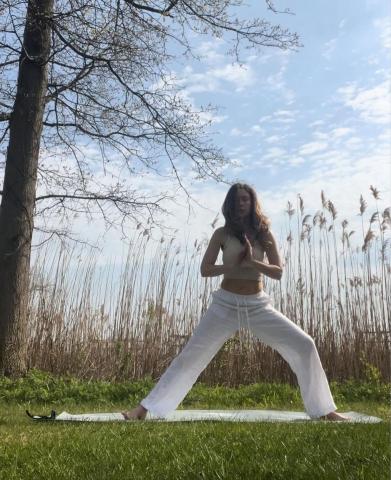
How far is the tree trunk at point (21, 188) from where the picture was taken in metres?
6.50

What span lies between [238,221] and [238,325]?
646mm

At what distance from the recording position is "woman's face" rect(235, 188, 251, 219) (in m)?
4.05

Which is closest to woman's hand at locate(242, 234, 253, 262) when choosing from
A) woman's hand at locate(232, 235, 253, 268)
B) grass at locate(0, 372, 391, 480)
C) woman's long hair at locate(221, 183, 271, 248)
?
woman's hand at locate(232, 235, 253, 268)

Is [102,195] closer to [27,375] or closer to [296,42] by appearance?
[27,375]

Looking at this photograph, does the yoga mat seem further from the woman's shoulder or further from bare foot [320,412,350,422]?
the woman's shoulder

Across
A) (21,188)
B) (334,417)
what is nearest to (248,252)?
(334,417)

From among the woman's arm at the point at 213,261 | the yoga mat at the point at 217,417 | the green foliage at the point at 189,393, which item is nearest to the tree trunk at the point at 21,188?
the green foliage at the point at 189,393

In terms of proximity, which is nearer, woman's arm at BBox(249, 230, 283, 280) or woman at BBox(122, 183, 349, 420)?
woman's arm at BBox(249, 230, 283, 280)

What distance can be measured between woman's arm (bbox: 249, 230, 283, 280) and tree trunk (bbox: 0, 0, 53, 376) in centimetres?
342

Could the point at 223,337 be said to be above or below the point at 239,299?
below

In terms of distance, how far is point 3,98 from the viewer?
7266 millimetres

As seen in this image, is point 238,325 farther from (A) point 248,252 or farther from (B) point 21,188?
(B) point 21,188

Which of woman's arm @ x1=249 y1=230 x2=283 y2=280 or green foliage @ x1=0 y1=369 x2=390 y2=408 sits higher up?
woman's arm @ x1=249 y1=230 x2=283 y2=280

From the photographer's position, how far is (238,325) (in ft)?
13.1
